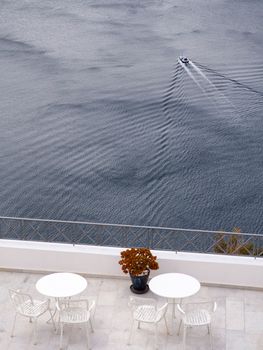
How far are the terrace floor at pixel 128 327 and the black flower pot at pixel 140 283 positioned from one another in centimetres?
17

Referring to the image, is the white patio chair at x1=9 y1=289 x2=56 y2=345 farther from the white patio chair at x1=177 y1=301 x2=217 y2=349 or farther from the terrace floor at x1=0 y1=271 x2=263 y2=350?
the white patio chair at x1=177 y1=301 x2=217 y2=349

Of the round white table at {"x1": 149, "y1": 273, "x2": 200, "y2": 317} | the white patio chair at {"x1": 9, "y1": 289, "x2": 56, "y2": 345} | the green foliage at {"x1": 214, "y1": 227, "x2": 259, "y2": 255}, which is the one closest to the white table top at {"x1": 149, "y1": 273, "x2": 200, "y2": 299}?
the round white table at {"x1": 149, "y1": 273, "x2": 200, "y2": 317}

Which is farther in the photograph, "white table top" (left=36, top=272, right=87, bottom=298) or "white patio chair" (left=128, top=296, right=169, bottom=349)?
"white table top" (left=36, top=272, right=87, bottom=298)

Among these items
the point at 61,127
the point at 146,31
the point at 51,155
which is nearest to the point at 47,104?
the point at 61,127

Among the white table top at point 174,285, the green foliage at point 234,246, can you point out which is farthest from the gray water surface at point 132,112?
the white table top at point 174,285

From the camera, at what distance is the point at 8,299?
13234mm

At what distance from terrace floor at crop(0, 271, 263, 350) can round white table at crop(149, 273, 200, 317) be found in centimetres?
59

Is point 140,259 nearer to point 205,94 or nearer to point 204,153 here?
point 204,153

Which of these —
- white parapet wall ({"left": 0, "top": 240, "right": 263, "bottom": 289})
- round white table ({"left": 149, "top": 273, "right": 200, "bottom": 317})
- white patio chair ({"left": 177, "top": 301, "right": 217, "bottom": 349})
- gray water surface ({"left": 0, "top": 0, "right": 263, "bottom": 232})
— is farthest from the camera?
gray water surface ({"left": 0, "top": 0, "right": 263, "bottom": 232})

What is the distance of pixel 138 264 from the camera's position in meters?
13.0

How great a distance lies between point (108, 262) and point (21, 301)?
2027mm

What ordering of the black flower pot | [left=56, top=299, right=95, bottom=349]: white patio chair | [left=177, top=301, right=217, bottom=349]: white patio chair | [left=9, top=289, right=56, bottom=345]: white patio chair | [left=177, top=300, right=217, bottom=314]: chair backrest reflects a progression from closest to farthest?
1. [left=177, top=301, right=217, bottom=349]: white patio chair
2. [left=56, top=299, right=95, bottom=349]: white patio chair
3. [left=177, top=300, right=217, bottom=314]: chair backrest
4. [left=9, top=289, right=56, bottom=345]: white patio chair
5. the black flower pot

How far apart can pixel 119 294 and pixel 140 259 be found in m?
0.86

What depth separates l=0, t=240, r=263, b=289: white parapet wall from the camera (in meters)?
13.3
